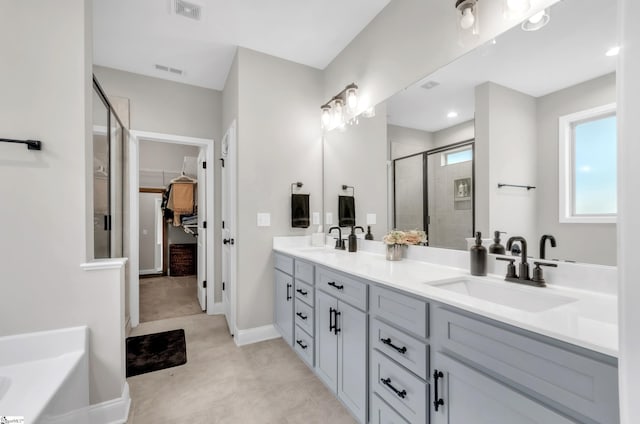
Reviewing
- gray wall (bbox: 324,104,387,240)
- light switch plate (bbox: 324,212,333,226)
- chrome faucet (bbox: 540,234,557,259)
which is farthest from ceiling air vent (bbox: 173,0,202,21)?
chrome faucet (bbox: 540,234,557,259)

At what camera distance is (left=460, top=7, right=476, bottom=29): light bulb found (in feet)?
4.99

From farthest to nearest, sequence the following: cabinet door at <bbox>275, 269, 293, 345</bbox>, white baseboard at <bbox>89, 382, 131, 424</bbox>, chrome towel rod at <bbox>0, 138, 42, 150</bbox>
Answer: cabinet door at <bbox>275, 269, 293, 345</bbox>, white baseboard at <bbox>89, 382, 131, 424</bbox>, chrome towel rod at <bbox>0, 138, 42, 150</bbox>

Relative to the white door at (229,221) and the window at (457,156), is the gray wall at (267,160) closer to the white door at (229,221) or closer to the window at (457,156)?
the white door at (229,221)

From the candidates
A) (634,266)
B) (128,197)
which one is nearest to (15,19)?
(128,197)

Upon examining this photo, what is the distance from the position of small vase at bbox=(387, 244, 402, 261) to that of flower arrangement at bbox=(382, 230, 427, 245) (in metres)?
0.04

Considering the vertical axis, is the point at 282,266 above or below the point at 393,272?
below

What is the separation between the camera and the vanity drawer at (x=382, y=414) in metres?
1.29

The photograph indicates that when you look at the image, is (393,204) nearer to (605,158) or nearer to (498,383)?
(605,158)

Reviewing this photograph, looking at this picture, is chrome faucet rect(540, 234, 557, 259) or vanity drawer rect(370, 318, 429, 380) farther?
chrome faucet rect(540, 234, 557, 259)

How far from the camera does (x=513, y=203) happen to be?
1412 mm

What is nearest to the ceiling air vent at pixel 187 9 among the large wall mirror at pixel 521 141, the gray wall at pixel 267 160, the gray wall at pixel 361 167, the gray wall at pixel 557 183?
the gray wall at pixel 267 160

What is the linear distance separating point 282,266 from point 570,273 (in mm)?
2038

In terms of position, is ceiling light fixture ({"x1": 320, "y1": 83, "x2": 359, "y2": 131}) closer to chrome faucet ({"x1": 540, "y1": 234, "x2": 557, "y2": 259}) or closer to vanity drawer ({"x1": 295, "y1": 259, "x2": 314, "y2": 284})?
vanity drawer ({"x1": 295, "y1": 259, "x2": 314, "y2": 284})

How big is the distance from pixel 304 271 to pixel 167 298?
9.88 feet
